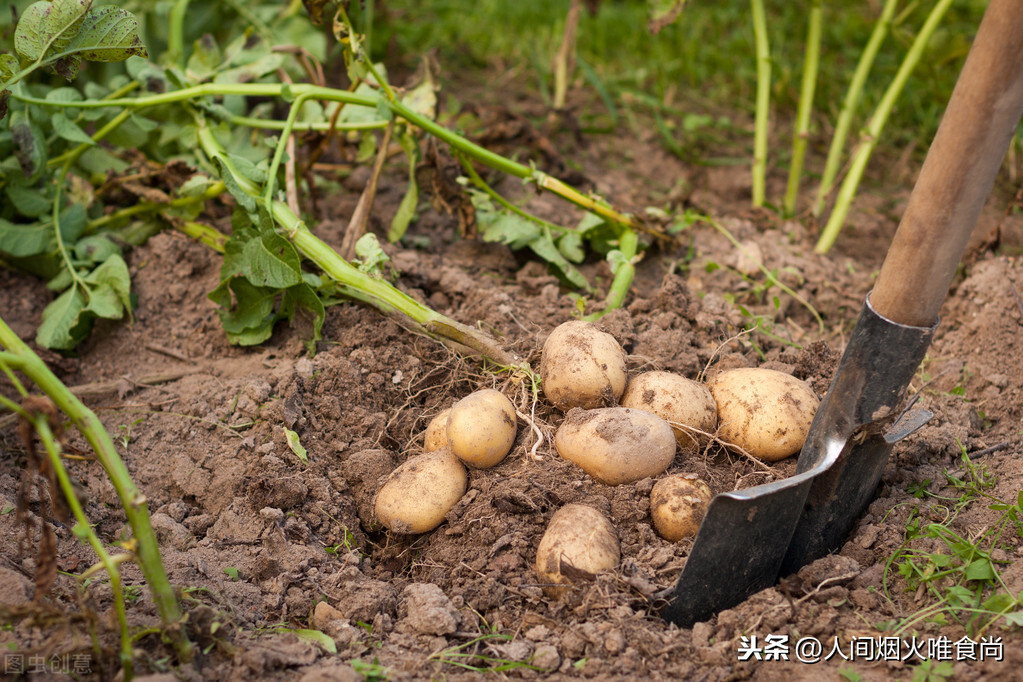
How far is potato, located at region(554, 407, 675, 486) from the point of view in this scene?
169 centimetres

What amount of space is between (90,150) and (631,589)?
236 cm

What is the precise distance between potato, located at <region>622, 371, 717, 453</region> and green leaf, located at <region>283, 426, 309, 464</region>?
0.79m

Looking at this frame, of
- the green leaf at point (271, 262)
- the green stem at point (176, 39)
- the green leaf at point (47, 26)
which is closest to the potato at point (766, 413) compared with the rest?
the green leaf at point (271, 262)

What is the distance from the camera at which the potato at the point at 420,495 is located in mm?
1747

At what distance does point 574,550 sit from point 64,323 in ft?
5.56

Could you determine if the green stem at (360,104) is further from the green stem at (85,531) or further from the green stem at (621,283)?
the green stem at (85,531)

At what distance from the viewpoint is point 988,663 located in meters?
1.36

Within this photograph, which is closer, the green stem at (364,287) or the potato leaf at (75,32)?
the potato leaf at (75,32)

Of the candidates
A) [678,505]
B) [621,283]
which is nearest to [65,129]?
[621,283]

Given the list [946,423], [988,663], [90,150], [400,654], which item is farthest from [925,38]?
[90,150]

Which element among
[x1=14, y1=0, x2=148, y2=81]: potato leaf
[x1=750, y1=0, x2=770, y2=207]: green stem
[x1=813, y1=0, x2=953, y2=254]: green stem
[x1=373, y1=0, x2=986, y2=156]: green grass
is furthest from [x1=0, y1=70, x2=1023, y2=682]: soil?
[x1=373, y1=0, x2=986, y2=156]: green grass

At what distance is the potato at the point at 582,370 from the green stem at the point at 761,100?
156 cm

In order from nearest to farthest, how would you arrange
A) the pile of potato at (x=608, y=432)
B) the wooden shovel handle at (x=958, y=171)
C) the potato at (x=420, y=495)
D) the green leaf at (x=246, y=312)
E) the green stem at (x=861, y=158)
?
the wooden shovel handle at (x=958, y=171) < the pile of potato at (x=608, y=432) < the potato at (x=420, y=495) < the green leaf at (x=246, y=312) < the green stem at (x=861, y=158)

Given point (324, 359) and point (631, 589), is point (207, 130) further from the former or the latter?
point (631, 589)
